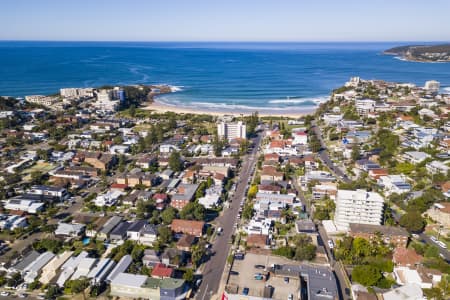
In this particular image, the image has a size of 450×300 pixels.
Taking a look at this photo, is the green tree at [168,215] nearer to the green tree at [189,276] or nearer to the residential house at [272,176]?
the green tree at [189,276]

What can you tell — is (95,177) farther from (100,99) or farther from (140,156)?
(100,99)

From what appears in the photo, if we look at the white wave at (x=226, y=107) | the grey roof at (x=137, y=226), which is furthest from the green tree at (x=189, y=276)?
the white wave at (x=226, y=107)

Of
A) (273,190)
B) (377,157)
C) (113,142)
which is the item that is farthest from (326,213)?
(113,142)

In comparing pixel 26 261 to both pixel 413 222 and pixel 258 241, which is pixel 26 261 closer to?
pixel 258 241

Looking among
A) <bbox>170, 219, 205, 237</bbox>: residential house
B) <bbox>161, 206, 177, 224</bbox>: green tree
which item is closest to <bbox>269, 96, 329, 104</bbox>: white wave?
<bbox>161, 206, 177, 224</bbox>: green tree

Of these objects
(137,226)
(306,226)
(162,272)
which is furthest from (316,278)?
(137,226)

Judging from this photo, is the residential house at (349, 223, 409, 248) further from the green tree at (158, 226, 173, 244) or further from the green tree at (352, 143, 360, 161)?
the green tree at (352, 143, 360, 161)
